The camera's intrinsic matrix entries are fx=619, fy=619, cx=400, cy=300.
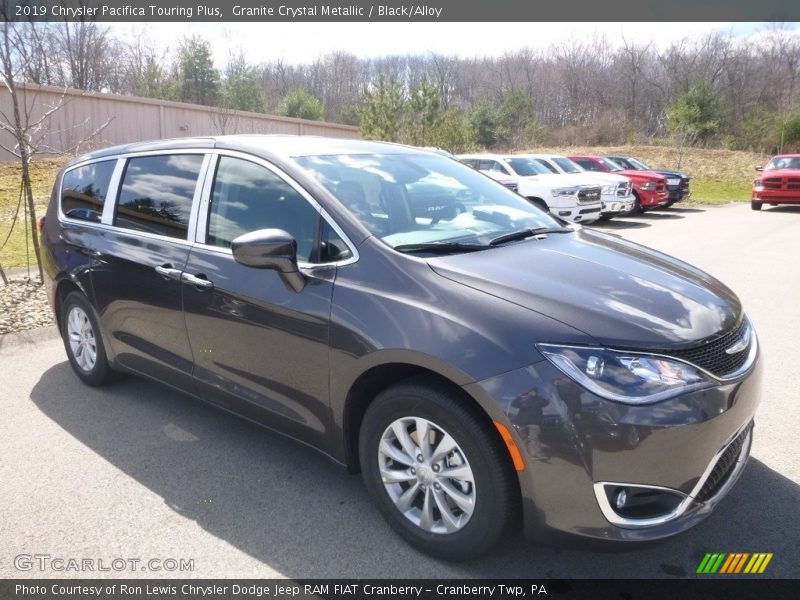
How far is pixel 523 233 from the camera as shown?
11.0 ft

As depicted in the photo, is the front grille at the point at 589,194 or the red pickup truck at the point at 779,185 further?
the red pickup truck at the point at 779,185

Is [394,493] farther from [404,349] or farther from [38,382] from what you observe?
[38,382]

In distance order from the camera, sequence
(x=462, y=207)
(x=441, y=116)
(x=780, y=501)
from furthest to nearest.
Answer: (x=441, y=116) → (x=462, y=207) → (x=780, y=501)

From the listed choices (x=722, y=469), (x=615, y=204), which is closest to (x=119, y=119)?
(x=615, y=204)

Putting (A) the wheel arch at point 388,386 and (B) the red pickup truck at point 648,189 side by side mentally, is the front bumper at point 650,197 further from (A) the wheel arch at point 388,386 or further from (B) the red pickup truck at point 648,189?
(A) the wheel arch at point 388,386

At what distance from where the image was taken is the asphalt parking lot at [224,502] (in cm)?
265

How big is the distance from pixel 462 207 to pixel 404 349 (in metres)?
1.29

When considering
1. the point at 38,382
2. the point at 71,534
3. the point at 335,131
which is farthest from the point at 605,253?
the point at 335,131

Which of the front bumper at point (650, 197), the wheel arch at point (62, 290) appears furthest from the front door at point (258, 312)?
the front bumper at point (650, 197)

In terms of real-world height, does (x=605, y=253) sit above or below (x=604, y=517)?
above

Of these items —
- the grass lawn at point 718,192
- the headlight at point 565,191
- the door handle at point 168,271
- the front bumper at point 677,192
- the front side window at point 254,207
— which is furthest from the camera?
the grass lawn at point 718,192

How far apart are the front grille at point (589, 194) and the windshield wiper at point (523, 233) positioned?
11.6 metres

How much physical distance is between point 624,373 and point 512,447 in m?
0.49

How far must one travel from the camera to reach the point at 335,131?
143ft
